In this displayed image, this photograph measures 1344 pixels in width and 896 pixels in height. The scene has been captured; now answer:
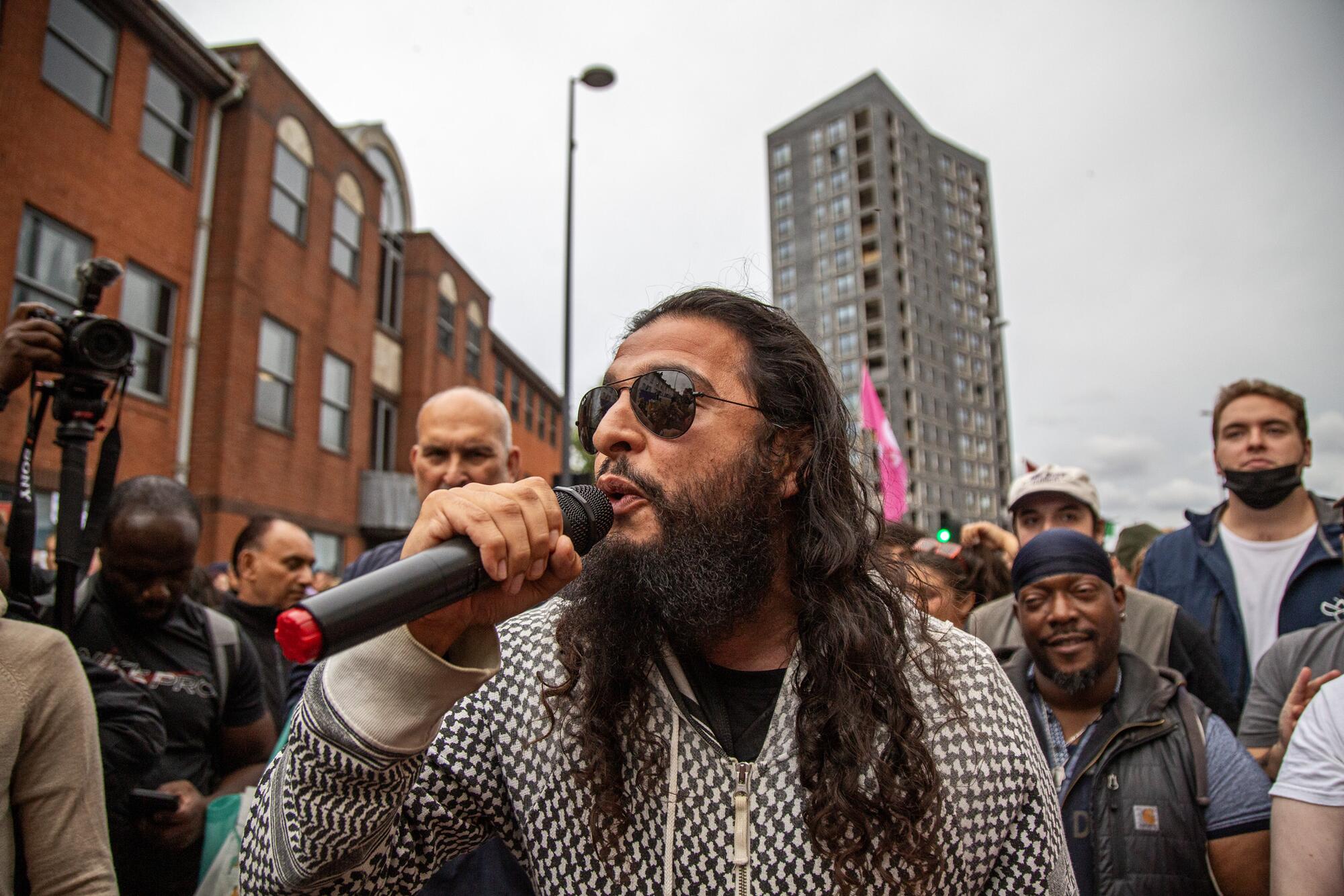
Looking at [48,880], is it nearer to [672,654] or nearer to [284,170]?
A: [672,654]

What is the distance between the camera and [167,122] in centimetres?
1262

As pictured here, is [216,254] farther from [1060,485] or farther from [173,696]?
[1060,485]

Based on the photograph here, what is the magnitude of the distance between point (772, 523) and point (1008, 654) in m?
2.14

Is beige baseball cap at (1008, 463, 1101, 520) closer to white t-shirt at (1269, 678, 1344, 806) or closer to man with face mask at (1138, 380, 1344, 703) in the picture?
man with face mask at (1138, 380, 1344, 703)

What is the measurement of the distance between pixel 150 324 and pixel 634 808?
13162 mm

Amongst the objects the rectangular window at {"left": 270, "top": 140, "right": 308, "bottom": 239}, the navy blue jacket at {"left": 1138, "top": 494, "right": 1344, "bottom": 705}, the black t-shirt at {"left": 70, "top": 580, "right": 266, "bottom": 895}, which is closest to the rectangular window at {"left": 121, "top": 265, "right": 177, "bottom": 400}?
the rectangular window at {"left": 270, "top": 140, "right": 308, "bottom": 239}

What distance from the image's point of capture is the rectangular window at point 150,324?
1182 cm

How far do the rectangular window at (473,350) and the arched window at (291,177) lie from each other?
7697mm

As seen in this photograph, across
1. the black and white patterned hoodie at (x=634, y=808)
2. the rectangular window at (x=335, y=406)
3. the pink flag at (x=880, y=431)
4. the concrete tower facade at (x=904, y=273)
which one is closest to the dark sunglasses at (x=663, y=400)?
the black and white patterned hoodie at (x=634, y=808)

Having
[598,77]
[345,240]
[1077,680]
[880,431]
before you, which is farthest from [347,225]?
[1077,680]

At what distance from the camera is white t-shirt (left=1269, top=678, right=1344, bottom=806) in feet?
7.77

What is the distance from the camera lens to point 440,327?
70.8ft

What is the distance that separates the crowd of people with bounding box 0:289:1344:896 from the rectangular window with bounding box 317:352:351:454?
13635 millimetres

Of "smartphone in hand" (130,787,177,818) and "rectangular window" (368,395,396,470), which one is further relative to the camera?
"rectangular window" (368,395,396,470)
